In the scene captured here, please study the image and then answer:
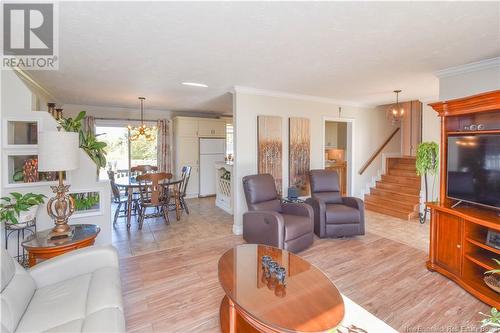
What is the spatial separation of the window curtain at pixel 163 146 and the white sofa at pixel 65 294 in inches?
195

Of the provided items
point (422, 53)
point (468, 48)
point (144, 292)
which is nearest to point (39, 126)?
point (144, 292)

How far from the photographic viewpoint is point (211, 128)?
24.1 ft

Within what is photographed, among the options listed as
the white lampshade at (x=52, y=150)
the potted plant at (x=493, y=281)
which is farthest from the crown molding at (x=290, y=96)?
the potted plant at (x=493, y=281)

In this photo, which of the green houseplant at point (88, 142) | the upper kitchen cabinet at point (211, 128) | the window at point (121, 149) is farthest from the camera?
the upper kitchen cabinet at point (211, 128)

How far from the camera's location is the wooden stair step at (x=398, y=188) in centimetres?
545

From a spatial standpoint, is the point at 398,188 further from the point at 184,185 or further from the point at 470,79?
the point at 184,185

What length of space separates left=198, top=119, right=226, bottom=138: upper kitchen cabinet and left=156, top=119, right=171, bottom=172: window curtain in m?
0.90

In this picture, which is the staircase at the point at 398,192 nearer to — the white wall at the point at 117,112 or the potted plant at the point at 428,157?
the potted plant at the point at 428,157

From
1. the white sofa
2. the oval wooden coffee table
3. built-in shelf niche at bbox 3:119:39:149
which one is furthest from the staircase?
built-in shelf niche at bbox 3:119:39:149

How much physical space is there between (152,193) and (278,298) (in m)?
3.47

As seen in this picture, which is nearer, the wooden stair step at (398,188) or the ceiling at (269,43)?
the ceiling at (269,43)

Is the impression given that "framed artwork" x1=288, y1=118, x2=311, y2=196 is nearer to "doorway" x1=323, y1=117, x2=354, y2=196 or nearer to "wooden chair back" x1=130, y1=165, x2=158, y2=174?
"doorway" x1=323, y1=117, x2=354, y2=196

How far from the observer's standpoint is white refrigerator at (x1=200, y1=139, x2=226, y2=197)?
725 cm

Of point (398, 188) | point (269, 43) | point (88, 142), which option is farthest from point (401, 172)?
point (88, 142)
